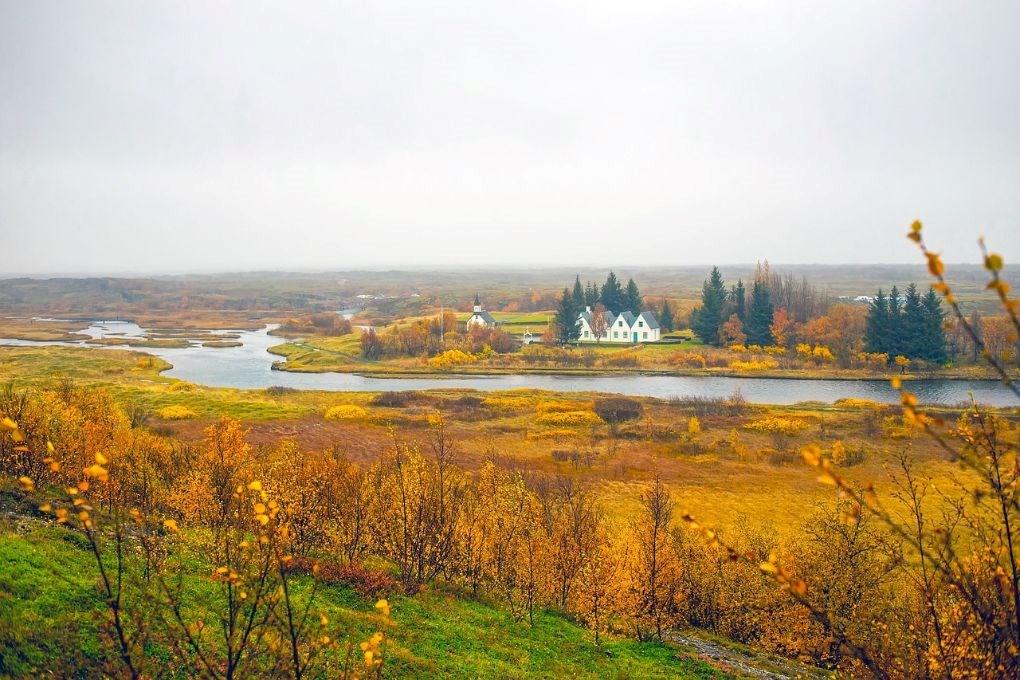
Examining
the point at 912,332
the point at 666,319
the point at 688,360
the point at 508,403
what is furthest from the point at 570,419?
the point at 666,319

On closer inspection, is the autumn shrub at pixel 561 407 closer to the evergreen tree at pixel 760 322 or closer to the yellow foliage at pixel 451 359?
the yellow foliage at pixel 451 359

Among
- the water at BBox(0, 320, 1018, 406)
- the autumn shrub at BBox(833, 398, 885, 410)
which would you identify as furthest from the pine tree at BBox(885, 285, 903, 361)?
the autumn shrub at BBox(833, 398, 885, 410)

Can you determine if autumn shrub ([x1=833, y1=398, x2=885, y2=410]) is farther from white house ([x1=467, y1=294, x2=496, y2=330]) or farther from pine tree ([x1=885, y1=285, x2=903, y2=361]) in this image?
white house ([x1=467, y1=294, x2=496, y2=330])

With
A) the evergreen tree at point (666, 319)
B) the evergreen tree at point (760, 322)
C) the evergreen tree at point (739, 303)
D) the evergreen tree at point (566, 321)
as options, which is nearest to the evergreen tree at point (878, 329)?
the evergreen tree at point (760, 322)

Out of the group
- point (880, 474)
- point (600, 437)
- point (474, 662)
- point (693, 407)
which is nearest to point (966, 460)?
point (474, 662)

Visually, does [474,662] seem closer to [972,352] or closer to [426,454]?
[426,454]

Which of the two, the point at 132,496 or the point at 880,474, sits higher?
the point at 132,496
